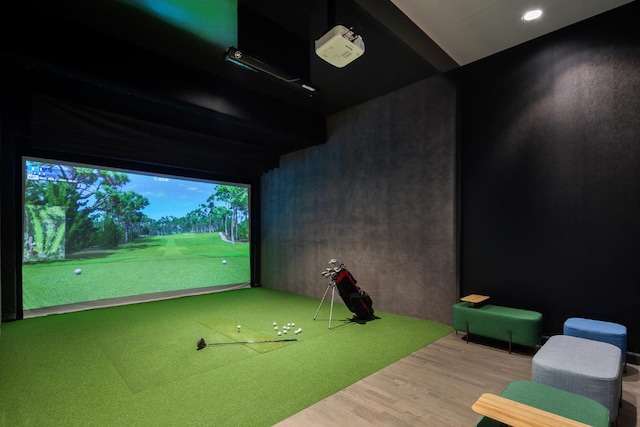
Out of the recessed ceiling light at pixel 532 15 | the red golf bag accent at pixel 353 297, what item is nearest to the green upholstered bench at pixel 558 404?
the red golf bag accent at pixel 353 297

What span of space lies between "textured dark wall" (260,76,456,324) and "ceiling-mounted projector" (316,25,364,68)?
2.05 m

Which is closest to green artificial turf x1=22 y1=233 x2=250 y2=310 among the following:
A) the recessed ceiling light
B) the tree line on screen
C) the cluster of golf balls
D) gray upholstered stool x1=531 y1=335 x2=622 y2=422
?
the tree line on screen

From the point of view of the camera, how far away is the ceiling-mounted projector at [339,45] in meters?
2.58

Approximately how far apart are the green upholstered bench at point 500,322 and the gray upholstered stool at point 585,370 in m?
0.78

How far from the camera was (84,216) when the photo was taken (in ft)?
18.0

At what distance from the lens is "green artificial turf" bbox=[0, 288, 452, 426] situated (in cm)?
222

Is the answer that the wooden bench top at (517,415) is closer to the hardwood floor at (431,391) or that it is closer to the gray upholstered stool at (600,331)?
the hardwood floor at (431,391)

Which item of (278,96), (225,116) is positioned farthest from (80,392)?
(278,96)

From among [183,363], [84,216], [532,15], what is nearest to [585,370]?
[532,15]

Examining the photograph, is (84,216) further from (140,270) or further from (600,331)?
(600,331)

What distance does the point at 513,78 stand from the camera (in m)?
3.65

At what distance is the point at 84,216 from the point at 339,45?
17.6 feet

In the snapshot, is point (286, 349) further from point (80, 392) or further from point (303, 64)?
point (303, 64)

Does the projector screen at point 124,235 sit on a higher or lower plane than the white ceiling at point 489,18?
lower
